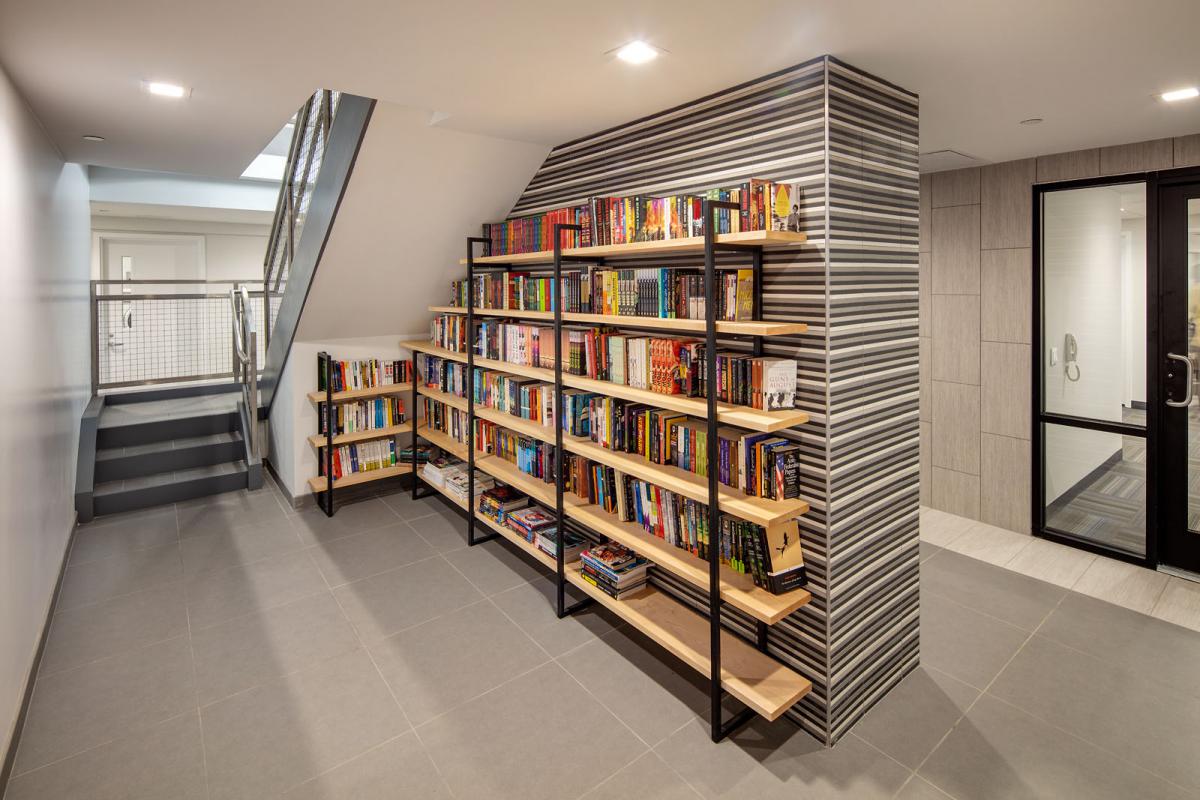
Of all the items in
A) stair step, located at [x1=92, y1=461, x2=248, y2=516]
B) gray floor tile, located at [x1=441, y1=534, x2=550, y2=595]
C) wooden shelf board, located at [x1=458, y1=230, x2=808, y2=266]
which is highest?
wooden shelf board, located at [x1=458, y1=230, x2=808, y2=266]

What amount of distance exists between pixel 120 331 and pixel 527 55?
6415 millimetres

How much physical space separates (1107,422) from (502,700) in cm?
391

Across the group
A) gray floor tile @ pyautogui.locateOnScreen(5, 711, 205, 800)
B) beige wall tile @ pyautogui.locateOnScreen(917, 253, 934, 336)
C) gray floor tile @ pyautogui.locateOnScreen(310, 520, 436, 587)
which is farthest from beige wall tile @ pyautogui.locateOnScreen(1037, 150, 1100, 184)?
gray floor tile @ pyautogui.locateOnScreen(5, 711, 205, 800)

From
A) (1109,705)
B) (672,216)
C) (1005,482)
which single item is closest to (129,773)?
(672,216)

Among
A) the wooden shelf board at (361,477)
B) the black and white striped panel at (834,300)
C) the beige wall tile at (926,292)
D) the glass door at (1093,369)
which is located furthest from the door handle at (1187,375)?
the wooden shelf board at (361,477)

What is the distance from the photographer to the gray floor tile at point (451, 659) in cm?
259

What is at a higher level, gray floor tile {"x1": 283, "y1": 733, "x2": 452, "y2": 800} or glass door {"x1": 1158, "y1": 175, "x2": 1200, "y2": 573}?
glass door {"x1": 1158, "y1": 175, "x2": 1200, "y2": 573}

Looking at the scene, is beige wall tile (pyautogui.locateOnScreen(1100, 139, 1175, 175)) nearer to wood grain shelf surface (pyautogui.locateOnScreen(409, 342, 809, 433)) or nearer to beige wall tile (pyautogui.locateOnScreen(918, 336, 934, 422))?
beige wall tile (pyautogui.locateOnScreen(918, 336, 934, 422))

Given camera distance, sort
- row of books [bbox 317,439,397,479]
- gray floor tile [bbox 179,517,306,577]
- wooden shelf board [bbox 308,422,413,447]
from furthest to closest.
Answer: row of books [bbox 317,439,397,479], wooden shelf board [bbox 308,422,413,447], gray floor tile [bbox 179,517,306,577]

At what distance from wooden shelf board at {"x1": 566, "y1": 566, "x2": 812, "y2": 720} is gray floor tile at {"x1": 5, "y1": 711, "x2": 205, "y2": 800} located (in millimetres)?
1668

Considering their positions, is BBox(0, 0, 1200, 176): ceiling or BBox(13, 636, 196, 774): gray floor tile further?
BBox(13, 636, 196, 774): gray floor tile

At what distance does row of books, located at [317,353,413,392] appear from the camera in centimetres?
459

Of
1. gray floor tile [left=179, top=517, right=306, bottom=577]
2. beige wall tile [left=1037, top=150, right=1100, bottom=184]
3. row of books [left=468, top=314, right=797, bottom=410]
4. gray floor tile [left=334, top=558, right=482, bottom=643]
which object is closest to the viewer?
row of books [left=468, top=314, right=797, bottom=410]

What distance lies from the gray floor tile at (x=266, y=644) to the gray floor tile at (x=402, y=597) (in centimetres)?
9
